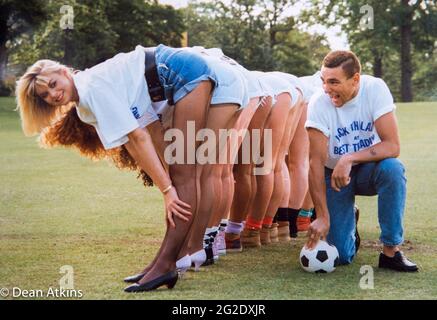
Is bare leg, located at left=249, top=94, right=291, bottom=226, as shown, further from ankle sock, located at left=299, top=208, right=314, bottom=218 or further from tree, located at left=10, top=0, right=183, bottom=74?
tree, located at left=10, top=0, right=183, bottom=74

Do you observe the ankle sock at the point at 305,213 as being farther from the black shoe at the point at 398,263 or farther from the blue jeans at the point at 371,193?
the black shoe at the point at 398,263

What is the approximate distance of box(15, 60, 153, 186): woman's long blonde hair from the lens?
14.7 ft

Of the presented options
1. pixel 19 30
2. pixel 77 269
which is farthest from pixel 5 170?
pixel 19 30

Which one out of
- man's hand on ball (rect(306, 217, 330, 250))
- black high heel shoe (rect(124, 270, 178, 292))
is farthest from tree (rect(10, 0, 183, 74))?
black high heel shoe (rect(124, 270, 178, 292))

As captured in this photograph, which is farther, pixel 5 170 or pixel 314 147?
pixel 5 170

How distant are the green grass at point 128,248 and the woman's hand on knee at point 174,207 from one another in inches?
16.7

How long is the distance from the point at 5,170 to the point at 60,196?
318 centimetres

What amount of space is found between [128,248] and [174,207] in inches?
60.9

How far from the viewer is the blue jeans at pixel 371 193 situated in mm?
4910

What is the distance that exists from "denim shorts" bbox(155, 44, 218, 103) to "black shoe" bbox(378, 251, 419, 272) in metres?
1.63

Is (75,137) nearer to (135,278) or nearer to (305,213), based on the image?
(135,278)

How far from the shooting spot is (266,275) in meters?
4.80

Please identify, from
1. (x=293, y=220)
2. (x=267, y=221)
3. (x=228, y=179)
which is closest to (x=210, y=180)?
(x=228, y=179)
